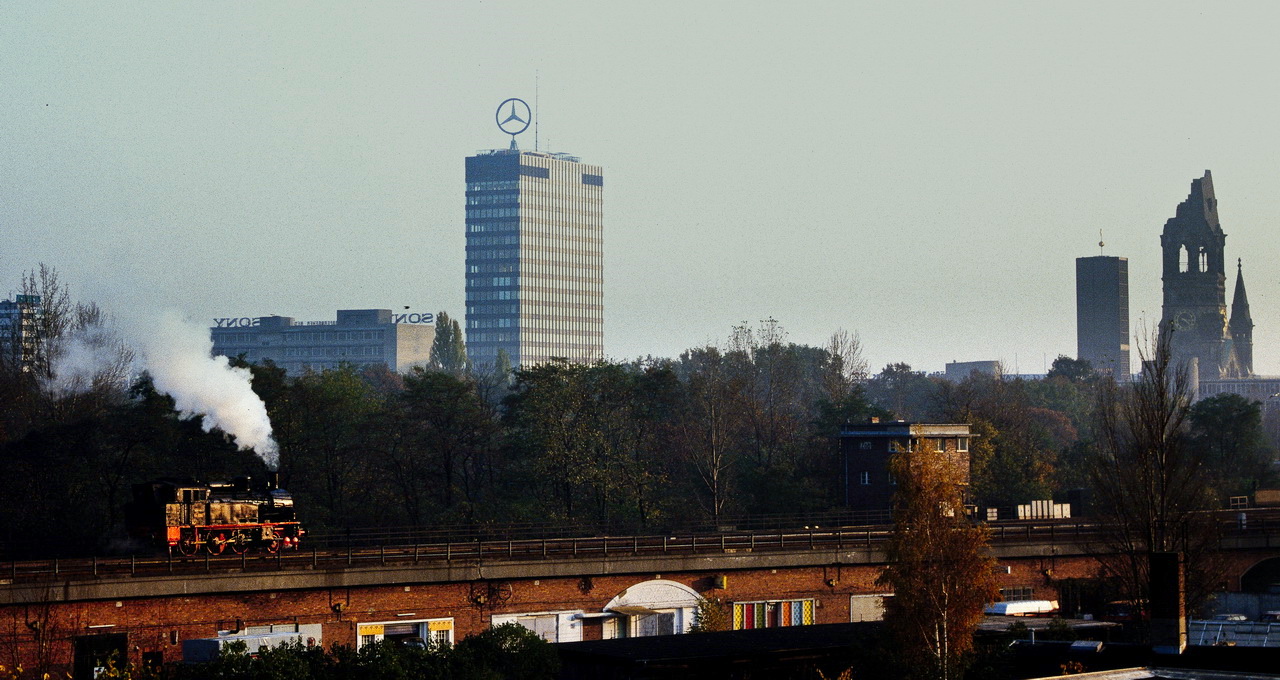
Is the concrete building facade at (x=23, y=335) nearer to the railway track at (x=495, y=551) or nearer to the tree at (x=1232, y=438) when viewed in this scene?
the railway track at (x=495, y=551)

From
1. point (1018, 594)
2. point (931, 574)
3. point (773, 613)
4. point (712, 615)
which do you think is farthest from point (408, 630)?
point (1018, 594)

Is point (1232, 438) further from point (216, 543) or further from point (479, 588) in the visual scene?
point (216, 543)

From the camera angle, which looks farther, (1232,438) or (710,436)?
(1232,438)

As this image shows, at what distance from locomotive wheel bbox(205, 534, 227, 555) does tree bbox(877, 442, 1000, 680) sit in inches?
1092

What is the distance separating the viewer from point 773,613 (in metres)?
57.2

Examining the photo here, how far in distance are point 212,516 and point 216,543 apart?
115 centimetres

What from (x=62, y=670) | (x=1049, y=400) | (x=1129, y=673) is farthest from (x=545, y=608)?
(x=1049, y=400)

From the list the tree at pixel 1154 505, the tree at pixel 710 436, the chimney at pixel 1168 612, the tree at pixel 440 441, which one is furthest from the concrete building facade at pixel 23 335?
the chimney at pixel 1168 612

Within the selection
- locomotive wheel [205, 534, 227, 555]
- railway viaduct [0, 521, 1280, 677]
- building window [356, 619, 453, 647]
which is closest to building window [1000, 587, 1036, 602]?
railway viaduct [0, 521, 1280, 677]

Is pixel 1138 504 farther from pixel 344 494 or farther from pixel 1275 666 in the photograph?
pixel 344 494

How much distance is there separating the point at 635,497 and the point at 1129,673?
56190 mm

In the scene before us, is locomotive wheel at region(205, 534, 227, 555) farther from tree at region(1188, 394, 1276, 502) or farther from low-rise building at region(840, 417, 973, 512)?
tree at region(1188, 394, 1276, 502)

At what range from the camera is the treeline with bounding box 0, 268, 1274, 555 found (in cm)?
7081

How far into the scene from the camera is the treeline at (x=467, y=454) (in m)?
70.8
